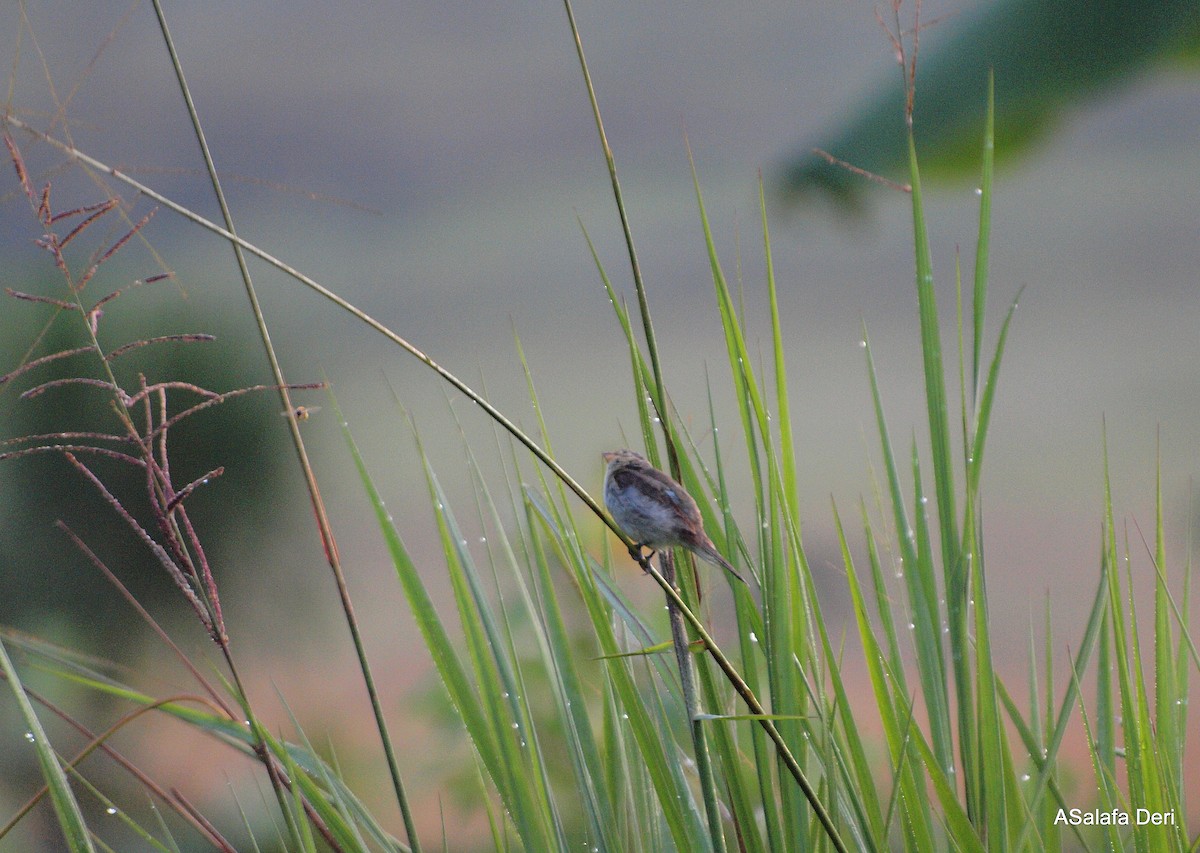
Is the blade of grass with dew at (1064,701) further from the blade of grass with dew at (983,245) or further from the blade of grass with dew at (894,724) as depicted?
the blade of grass with dew at (983,245)

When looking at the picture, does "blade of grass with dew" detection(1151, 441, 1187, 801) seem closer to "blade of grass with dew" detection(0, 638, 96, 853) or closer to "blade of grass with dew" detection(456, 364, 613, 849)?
"blade of grass with dew" detection(456, 364, 613, 849)

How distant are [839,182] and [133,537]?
2829 millimetres

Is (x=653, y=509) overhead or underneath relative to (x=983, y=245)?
underneath

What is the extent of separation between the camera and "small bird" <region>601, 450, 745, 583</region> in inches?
29.3

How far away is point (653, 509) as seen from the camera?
2.60ft

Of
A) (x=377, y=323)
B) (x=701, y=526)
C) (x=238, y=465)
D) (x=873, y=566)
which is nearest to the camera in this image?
(x=377, y=323)

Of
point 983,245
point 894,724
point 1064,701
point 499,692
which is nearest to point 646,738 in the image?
point 499,692

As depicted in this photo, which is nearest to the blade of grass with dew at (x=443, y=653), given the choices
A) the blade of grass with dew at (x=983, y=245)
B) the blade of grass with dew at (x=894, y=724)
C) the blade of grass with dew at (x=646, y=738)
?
the blade of grass with dew at (x=646, y=738)

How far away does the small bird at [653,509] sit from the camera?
0.74m

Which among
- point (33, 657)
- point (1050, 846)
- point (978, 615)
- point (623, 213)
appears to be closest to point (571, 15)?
point (623, 213)

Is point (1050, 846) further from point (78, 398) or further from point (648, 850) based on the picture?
point (78, 398)

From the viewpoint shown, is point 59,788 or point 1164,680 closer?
point 59,788

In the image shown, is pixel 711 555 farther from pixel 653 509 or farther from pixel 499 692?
pixel 499 692

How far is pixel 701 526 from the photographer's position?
77 cm
